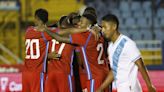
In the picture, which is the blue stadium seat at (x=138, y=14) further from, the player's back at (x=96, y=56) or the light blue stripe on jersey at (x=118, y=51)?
the light blue stripe on jersey at (x=118, y=51)

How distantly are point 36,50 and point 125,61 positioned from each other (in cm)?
241

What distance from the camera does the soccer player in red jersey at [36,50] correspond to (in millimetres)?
8445

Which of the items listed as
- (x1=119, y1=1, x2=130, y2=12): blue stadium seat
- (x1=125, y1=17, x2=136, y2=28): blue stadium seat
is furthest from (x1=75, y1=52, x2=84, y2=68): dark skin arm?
(x1=119, y1=1, x2=130, y2=12): blue stadium seat

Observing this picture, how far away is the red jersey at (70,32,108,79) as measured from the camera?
24.8 feet

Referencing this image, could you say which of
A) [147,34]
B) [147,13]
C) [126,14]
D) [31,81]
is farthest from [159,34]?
[31,81]

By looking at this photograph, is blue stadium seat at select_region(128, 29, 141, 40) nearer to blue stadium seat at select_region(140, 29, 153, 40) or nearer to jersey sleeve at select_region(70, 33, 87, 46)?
blue stadium seat at select_region(140, 29, 153, 40)

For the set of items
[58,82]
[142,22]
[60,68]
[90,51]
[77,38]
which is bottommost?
[58,82]

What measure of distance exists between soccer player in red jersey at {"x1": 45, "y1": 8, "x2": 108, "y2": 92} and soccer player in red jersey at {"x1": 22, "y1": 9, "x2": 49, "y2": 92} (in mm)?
570

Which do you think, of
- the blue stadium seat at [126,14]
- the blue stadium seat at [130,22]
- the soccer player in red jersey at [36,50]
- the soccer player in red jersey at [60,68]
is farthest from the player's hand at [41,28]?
the blue stadium seat at [126,14]

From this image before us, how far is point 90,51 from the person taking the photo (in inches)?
→ 305

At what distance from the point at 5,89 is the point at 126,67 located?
514cm

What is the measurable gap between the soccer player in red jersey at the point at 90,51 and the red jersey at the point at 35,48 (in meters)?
0.60

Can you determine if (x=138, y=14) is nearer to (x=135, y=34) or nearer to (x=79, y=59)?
(x=135, y=34)

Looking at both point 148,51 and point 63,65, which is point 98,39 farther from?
point 148,51
